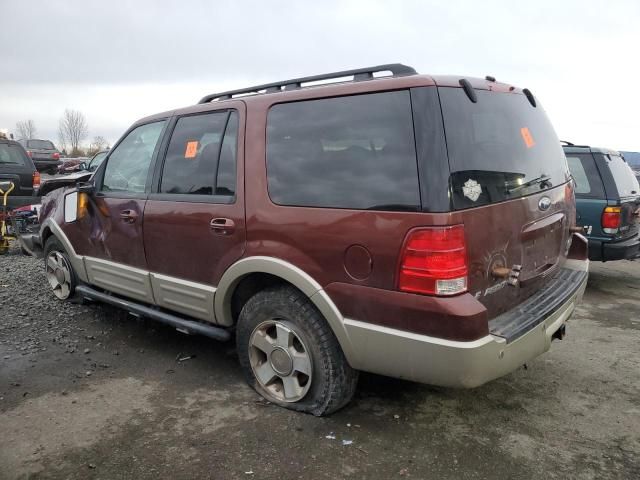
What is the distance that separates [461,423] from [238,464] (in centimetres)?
133

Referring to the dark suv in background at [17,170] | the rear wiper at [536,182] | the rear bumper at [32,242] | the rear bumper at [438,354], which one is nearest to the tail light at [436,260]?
the rear bumper at [438,354]

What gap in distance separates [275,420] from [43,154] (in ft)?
84.3

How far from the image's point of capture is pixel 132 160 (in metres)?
4.05

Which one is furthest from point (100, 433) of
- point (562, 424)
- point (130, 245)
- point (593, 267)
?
point (593, 267)

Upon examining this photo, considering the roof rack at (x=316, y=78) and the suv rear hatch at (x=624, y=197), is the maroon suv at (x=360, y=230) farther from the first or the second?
the suv rear hatch at (x=624, y=197)

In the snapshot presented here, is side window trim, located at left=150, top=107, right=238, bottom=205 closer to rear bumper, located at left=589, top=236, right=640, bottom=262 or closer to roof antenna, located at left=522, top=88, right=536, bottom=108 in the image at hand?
roof antenna, located at left=522, top=88, right=536, bottom=108

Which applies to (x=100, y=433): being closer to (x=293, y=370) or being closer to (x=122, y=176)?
(x=293, y=370)

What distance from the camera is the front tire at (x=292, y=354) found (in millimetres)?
2785

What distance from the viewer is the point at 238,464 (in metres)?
2.54

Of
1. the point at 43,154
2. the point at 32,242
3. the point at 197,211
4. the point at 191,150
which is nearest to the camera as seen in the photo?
the point at 197,211

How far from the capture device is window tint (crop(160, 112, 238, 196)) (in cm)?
321

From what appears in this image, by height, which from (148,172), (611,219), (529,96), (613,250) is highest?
(529,96)

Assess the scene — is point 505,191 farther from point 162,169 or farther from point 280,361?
Result: point 162,169

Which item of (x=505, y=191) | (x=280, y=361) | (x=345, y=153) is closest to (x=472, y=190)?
(x=505, y=191)
